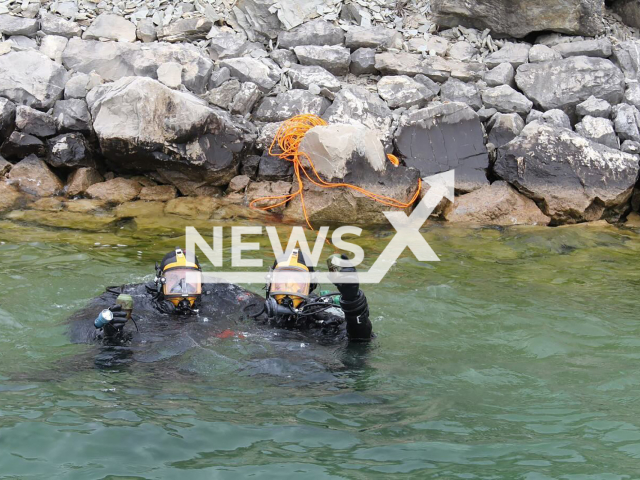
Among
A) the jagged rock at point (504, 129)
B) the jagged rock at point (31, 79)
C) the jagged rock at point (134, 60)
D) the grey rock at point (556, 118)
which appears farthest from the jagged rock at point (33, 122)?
the grey rock at point (556, 118)

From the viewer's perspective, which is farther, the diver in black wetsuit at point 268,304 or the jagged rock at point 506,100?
the jagged rock at point 506,100

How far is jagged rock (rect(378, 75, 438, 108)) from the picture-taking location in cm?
1138

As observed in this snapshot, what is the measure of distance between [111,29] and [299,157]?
15.5 ft

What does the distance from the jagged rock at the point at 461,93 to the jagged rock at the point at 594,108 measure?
62.8 inches

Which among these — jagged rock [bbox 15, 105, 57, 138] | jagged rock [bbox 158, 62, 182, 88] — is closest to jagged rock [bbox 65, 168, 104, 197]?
jagged rock [bbox 15, 105, 57, 138]

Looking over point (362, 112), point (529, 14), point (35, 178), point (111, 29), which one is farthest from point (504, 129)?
point (35, 178)

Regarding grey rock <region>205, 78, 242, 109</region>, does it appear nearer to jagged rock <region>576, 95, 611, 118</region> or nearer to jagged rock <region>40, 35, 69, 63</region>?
jagged rock <region>40, 35, 69, 63</region>

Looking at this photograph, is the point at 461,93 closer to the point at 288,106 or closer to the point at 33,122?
the point at 288,106

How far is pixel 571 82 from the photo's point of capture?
1155 centimetres

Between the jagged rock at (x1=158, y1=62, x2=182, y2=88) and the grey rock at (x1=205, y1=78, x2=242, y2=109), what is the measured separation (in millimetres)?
535

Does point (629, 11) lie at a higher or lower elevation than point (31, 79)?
higher

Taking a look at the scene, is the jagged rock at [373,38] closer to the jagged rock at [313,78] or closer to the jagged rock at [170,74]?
the jagged rock at [313,78]

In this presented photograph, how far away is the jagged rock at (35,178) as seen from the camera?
1022cm

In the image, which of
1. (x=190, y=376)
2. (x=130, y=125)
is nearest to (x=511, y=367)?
(x=190, y=376)
